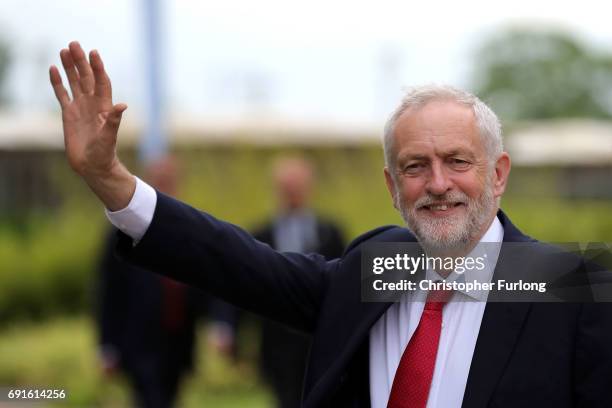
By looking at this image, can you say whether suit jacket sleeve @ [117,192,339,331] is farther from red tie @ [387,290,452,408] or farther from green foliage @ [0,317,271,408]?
green foliage @ [0,317,271,408]

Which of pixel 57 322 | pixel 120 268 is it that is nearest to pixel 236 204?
pixel 57 322

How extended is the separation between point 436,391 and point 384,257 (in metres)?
0.45

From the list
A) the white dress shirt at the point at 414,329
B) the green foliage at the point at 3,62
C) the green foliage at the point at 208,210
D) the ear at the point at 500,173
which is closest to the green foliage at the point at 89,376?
the green foliage at the point at 208,210

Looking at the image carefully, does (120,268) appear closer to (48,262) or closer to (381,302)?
(381,302)

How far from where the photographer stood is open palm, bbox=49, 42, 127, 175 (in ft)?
8.73

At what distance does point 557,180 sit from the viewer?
40844 millimetres

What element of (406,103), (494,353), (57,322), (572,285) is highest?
(406,103)

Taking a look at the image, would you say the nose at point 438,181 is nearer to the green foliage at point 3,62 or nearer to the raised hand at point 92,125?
the raised hand at point 92,125

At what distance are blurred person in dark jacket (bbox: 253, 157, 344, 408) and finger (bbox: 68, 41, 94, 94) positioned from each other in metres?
3.99

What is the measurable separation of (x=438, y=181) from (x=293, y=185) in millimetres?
4167

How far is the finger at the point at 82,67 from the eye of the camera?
2660mm

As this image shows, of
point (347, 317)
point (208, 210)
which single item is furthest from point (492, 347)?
point (208, 210)

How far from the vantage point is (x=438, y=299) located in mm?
2752

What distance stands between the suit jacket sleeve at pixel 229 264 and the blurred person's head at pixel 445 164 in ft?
1.22
